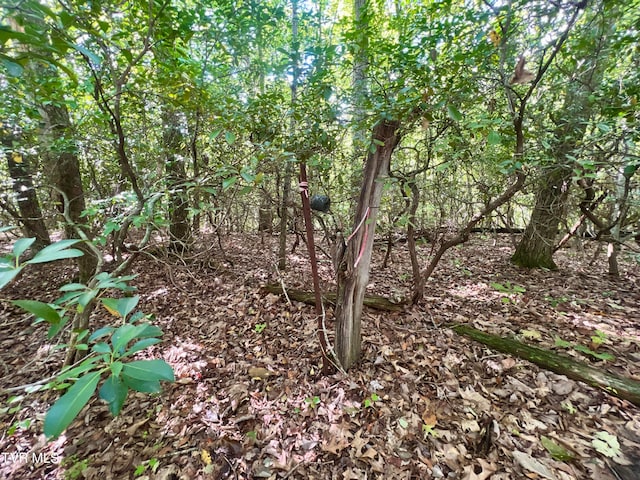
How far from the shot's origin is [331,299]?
3.49 meters

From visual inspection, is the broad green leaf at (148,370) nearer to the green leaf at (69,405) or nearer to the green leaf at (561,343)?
the green leaf at (69,405)

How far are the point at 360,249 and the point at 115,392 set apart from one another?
1.79m

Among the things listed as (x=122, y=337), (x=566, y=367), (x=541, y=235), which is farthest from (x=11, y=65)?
(x=541, y=235)

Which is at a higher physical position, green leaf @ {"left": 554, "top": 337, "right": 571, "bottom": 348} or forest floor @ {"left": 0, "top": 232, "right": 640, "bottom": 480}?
green leaf @ {"left": 554, "top": 337, "right": 571, "bottom": 348}

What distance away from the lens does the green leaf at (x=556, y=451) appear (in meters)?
1.73

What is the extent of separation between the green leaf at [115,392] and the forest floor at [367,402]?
1.12m

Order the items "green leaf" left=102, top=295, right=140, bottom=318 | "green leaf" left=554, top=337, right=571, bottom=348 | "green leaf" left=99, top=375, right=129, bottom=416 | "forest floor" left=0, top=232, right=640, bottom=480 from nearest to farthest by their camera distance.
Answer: "green leaf" left=99, top=375, right=129, bottom=416 → "green leaf" left=102, top=295, right=140, bottom=318 → "forest floor" left=0, top=232, right=640, bottom=480 → "green leaf" left=554, top=337, right=571, bottom=348

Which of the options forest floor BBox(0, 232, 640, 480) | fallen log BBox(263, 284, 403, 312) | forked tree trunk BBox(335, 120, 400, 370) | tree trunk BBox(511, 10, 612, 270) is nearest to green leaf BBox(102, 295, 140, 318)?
forest floor BBox(0, 232, 640, 480)

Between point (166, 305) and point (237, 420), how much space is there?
2.35m

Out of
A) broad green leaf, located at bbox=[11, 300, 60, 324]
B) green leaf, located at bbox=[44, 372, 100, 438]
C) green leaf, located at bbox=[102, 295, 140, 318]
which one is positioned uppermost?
broad green leaf, located at bbox=[11, 300, 60, 324]

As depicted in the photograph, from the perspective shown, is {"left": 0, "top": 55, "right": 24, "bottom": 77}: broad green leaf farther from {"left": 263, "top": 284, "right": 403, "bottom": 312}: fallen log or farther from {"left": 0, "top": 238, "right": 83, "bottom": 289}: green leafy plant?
{"left": 263, "top": 284, "right": 403, "bottom": 312}: fallen log

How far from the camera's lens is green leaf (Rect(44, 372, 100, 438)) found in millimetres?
646

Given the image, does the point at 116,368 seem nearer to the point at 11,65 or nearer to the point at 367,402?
the point at 11,65

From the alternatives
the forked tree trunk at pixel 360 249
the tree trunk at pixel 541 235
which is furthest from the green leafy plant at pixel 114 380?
the tree trunk at pixel 541 235
